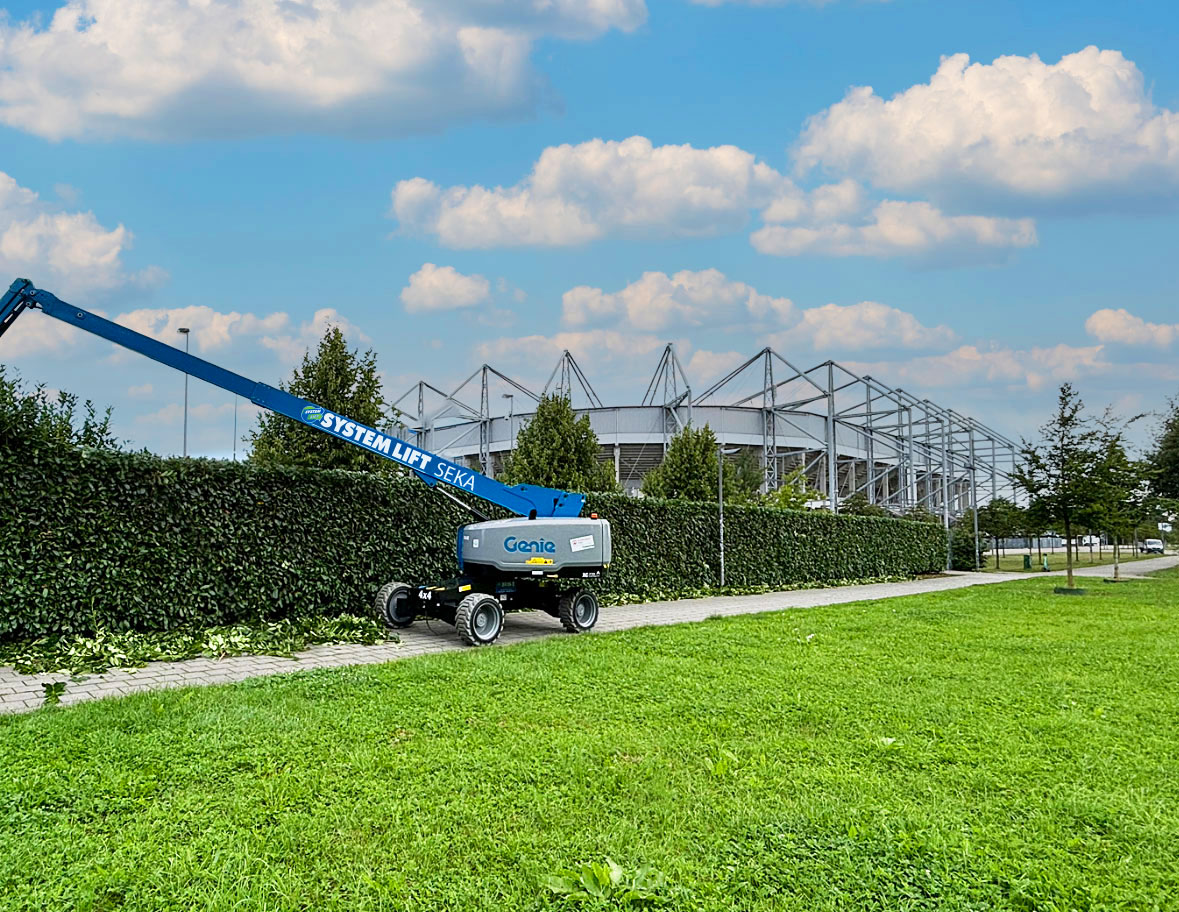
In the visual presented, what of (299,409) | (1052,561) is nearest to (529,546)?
(299,409)

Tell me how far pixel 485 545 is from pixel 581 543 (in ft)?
4.42

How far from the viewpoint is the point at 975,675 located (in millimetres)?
7801

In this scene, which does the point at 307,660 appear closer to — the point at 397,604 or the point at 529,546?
the point at 397,604

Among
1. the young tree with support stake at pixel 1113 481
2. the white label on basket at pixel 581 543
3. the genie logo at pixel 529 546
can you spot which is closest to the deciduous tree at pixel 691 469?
the young tree with support stake at pixel 1113 481

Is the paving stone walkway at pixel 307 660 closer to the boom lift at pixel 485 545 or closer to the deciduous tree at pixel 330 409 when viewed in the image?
the boom lift at pixel 485 545

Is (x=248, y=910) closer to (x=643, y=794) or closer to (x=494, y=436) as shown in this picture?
(x=643, y=794)

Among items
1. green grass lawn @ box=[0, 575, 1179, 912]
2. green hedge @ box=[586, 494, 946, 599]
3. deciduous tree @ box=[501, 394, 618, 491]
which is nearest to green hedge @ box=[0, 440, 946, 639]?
green grass lawn @ box=[0, 575, 1179, 912]

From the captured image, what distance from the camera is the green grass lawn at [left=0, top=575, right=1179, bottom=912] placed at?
11.1 ft

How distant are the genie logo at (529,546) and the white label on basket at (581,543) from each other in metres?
0.29

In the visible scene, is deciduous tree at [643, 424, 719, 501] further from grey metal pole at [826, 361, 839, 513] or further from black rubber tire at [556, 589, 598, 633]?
grey metal pole at [826, 361, 839, 513]

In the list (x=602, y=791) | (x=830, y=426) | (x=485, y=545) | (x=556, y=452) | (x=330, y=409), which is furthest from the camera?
(x=830, y=426)

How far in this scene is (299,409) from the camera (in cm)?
978

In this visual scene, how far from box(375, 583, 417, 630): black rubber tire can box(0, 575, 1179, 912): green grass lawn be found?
11.0 ft

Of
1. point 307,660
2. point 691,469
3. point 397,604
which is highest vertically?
point 691,469
